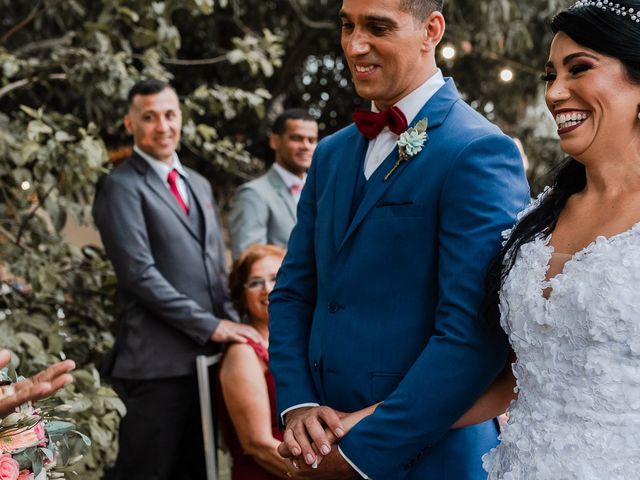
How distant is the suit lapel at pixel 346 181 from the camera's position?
1.87 metres

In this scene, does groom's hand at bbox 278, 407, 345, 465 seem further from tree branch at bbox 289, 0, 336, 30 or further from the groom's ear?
tree branch at bbox 289, 0, 336, 30

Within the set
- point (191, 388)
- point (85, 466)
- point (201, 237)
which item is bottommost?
point (85, 466)

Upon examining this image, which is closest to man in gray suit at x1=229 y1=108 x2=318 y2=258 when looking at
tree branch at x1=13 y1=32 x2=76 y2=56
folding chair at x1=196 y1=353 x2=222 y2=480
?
folding chair at x1=196 y1=353 x2=222 y2=480

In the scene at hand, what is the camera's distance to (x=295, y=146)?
4.36 metres

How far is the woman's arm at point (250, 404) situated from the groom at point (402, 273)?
36.7 inches

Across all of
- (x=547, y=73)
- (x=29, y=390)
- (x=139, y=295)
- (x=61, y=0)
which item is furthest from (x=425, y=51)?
(x=61, y=0)

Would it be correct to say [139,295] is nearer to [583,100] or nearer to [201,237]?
[201,237]

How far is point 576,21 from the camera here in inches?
61.2

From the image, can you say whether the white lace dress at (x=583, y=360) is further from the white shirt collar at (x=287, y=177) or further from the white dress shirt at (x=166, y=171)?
the white shirt collar at (x=287, y=177)

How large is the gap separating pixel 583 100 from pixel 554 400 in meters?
0.49

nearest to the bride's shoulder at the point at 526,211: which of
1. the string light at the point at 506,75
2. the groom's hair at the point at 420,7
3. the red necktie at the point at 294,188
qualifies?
the groom's hair at the point at 420,7

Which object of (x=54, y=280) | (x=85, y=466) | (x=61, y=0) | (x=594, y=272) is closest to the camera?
(x=594, y=272)

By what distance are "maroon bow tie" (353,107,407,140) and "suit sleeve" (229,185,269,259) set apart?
1.97 m

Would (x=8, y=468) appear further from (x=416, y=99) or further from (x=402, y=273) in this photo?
(x=416, y=99)
